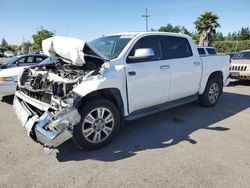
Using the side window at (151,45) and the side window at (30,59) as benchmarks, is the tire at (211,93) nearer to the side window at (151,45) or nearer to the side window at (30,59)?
the side window at (151,45)

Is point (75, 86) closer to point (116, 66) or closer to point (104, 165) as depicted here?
point (116, 66)

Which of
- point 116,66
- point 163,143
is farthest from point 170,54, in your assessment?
point 163,143

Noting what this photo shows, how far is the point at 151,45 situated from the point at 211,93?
8.47ft

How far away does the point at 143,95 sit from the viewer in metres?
4.17

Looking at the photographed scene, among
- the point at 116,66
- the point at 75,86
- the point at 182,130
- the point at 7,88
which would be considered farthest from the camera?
the point at 7,88

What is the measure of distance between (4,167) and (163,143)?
2499 millimetres

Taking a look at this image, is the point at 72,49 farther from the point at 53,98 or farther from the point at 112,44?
the point at 112,44

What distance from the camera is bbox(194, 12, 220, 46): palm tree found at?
35.5 metres

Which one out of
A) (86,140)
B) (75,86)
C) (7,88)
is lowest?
(86,140)

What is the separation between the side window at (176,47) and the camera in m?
4.67

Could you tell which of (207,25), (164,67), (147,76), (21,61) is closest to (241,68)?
(164,67)

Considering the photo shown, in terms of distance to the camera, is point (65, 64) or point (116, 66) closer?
point (116, 66)

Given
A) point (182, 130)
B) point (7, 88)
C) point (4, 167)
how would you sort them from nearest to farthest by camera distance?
point (4, 167) < point (182, 130) < point (7, 88)

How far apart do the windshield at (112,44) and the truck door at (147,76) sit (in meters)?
0.22
